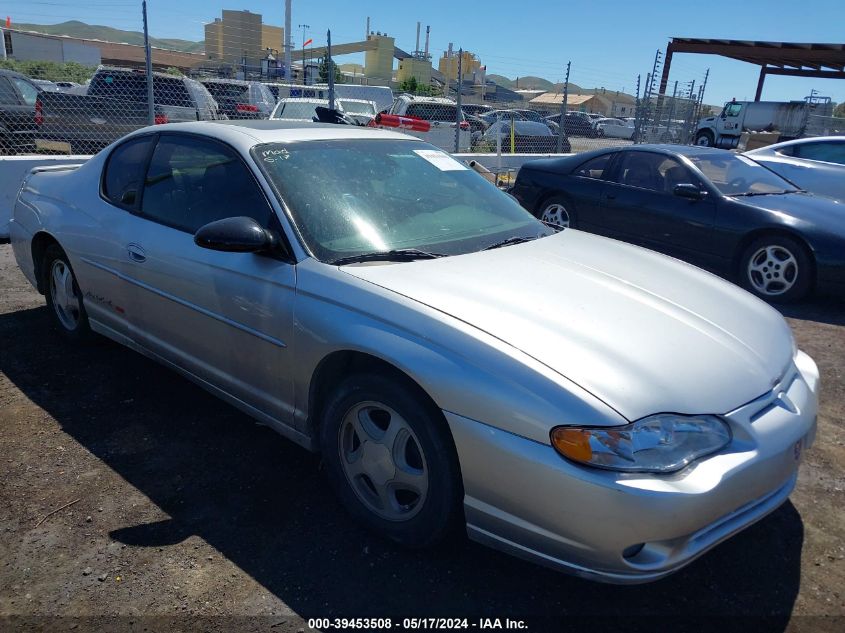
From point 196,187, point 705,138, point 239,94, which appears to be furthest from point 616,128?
point 196,187

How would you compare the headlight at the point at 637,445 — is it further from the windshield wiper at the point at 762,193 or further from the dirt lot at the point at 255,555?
the windshield wiper at the point at 762,193

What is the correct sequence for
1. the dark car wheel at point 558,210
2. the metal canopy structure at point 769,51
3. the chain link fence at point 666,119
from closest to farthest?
the dark car wheel at point 558,210 → the chain link fence at point 666,119 → the metal canopy structure at point 769,51

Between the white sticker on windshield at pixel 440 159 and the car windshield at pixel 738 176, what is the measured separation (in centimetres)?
387

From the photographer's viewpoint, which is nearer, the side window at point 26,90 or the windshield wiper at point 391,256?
the windshield wiper at point 391,256

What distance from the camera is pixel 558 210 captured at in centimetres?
781

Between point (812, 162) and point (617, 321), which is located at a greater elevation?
point (812, 162)

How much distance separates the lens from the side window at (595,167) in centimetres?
754

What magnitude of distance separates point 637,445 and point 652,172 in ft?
18.5

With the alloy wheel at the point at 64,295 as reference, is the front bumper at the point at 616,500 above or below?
above

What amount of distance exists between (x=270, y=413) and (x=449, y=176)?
1593 millimetres

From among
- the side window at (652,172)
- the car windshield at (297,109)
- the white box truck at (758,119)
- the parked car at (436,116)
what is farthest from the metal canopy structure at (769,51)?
the side window at (652,172)

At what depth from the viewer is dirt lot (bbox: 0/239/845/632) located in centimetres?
236

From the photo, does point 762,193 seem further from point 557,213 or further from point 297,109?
point 297,109

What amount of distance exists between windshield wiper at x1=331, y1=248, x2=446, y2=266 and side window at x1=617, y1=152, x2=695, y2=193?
4679 mm
